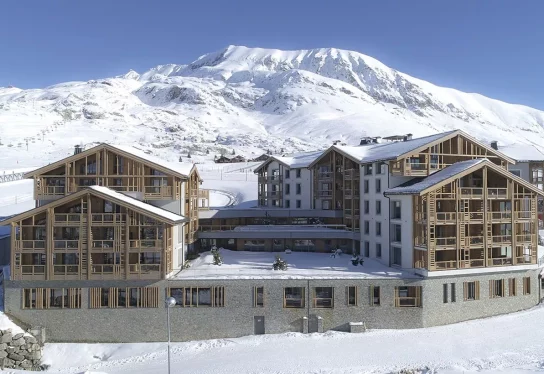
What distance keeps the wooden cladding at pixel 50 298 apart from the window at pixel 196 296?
6285 mm

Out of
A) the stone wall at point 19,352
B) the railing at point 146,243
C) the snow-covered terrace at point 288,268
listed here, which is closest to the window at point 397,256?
the snow-covered terrace at point 288,268

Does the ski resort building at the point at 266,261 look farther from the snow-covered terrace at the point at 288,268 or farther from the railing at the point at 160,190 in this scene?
the snow-covered terrace at the point at 288,268

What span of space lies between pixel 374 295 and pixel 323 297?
11.2ft

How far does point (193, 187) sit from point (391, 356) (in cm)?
2346

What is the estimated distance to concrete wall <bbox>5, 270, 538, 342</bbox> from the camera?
3259 cm

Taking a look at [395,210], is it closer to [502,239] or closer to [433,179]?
[433,179]

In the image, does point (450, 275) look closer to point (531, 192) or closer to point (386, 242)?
point (386, 242)

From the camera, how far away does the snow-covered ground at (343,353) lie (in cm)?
2680

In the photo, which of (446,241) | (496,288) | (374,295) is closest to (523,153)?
(496,288)

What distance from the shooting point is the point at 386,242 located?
38.7 meters

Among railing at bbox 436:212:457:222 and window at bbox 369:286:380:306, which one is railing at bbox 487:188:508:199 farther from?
window at bbox 369:286:380:306

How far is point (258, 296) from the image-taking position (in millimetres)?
32875

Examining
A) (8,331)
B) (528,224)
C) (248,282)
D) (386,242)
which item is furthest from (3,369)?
(528,224)

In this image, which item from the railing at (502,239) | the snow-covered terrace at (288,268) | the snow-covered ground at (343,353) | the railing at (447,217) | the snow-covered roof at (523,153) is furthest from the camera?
the snow-covered roof at (523,153)
